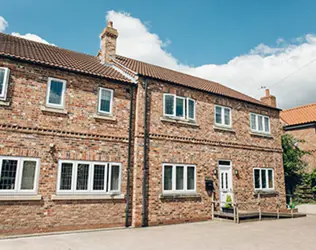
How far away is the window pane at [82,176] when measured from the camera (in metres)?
10.9

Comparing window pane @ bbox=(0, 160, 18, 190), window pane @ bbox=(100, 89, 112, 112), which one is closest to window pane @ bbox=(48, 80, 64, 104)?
window pane @ bbox=(100, 89, 112, 112)

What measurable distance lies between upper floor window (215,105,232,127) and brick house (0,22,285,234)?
60mm

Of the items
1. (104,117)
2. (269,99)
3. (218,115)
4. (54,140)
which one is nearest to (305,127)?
(269,99)

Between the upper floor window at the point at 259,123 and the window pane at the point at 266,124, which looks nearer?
the upper floor window at the point at 259,123

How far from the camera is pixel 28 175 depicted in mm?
10000

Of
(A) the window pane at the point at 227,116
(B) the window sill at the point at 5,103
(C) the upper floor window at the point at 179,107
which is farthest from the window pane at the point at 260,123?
(B) the window sill at the point at 5,103

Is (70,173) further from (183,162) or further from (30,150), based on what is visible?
(183,162)

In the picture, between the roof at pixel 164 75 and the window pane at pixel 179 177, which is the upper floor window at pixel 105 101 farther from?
the window pane at pixel 179 177

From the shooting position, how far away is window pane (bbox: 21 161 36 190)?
A: 9891 mm

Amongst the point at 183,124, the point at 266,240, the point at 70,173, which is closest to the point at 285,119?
the point at 183,124

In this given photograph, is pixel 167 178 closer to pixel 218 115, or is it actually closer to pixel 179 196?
pixel 179 196

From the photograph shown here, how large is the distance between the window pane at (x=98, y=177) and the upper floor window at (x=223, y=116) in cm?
707

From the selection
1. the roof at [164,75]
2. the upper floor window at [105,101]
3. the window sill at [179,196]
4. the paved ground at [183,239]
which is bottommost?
the paved ground at [183,239]

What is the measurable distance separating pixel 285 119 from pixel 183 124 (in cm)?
1528
